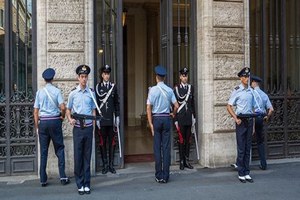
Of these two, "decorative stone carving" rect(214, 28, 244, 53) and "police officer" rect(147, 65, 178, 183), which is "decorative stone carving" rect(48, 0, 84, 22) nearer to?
"police officer" rect(147, 65, 178, 183)

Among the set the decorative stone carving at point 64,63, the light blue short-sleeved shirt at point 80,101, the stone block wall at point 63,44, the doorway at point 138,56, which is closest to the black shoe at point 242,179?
the light blue short-sleeved shirt at point 80,101

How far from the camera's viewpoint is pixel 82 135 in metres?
7.47

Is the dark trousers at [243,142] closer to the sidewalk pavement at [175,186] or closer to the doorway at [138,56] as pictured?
the sidewalk pavement at [175,186]

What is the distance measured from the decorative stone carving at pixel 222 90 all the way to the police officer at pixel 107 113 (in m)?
2.20

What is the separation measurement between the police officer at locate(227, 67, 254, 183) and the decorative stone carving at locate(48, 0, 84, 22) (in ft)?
11.4

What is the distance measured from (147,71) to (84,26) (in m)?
9.54

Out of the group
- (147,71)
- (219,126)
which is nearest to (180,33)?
(219,126)

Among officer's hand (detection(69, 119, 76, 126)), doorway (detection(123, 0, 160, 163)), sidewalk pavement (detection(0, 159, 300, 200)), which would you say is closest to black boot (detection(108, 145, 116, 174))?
sidewalk pavement (detection(0, 159, 300, 200))

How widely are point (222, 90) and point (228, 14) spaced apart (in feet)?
5.64

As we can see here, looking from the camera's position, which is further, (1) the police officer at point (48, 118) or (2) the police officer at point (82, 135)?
(1) the police officer at point (48, 118)

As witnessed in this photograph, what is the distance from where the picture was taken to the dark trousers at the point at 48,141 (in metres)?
7.99

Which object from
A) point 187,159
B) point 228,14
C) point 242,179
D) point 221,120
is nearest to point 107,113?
point 187,159

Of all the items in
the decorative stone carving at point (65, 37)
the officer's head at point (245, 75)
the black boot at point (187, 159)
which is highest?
the decorative stone carving at point (65, 37)

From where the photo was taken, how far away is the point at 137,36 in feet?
61.3
